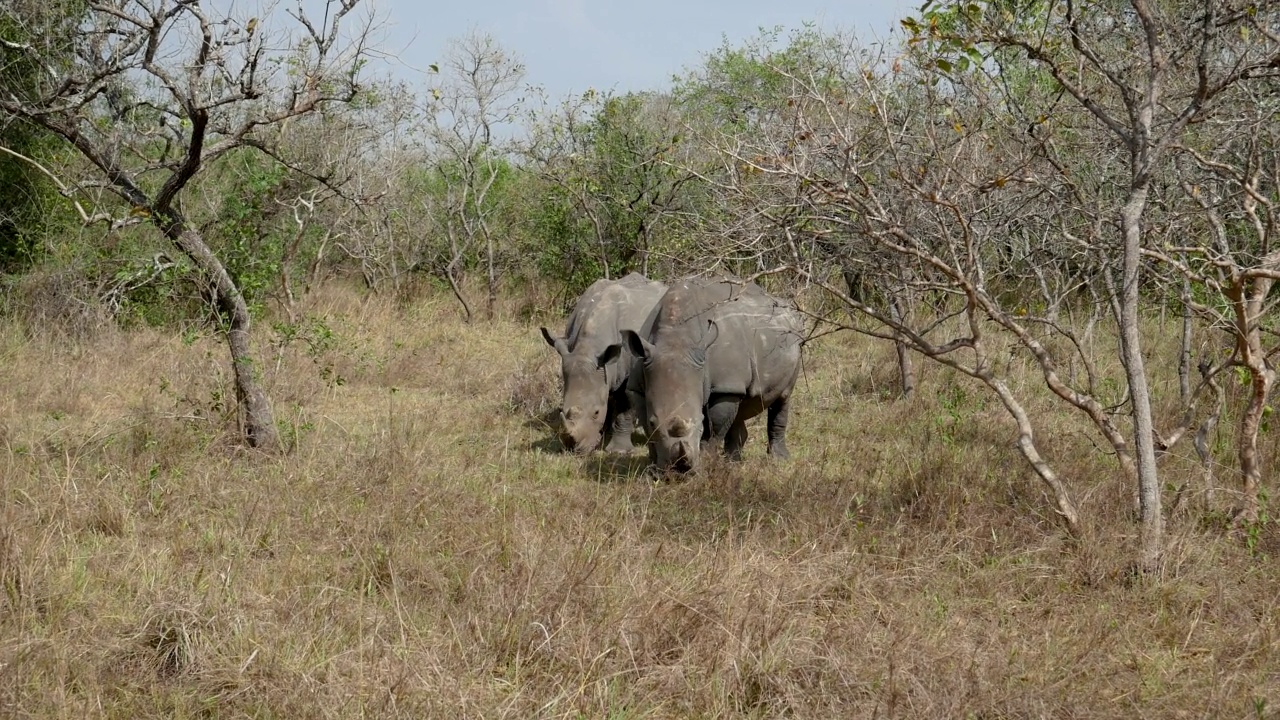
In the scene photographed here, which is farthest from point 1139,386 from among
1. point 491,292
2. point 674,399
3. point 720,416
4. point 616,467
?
point 491,292

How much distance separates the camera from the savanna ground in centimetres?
414

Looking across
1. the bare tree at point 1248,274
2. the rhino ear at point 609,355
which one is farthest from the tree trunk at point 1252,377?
the rhino ear at point 609,355

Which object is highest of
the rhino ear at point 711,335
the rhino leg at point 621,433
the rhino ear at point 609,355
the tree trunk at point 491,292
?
the tree trunk at point 491,292

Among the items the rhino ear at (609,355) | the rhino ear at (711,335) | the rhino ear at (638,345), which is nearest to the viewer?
the rhino ear at (638,345)

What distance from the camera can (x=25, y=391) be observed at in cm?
969

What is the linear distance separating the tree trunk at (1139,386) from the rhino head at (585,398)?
451 centimetres

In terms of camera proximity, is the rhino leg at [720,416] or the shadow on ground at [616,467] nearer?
the shadow on ground at [616,467]

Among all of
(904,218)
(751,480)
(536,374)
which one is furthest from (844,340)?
(904,218)

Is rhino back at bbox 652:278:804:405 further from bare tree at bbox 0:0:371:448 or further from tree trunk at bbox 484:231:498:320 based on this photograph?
tree trunk at bbox 484:231:498:320

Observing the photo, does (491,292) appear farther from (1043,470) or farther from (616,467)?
(1043,470)

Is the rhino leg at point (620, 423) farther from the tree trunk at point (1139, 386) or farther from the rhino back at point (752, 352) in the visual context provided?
the tree trunk at point (1139, 386)

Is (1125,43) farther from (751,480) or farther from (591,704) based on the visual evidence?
(591,704)

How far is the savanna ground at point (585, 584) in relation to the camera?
4.14m

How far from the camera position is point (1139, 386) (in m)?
5.29
